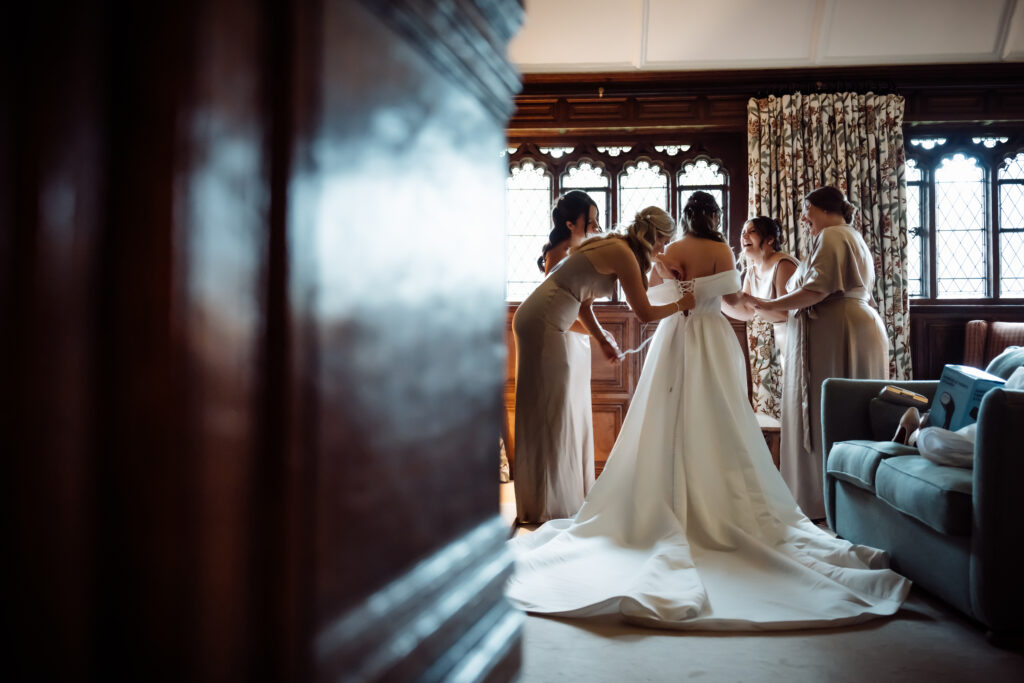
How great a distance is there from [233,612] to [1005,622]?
2230mm

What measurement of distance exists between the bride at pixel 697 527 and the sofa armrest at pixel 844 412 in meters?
0.26

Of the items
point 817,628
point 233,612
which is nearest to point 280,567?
point 233,612

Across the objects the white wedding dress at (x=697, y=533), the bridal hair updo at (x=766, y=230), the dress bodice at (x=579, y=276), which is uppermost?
the bridal hair updo at (x=766, y=230)

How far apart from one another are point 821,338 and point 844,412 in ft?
2.87

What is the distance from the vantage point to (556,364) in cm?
354

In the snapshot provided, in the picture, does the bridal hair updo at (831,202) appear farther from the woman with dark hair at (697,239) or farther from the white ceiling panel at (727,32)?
the white ceiling panel at (727,32)

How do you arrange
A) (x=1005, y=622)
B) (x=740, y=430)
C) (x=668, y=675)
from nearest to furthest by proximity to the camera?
(x=668, y=675)
(x=1005, y=622)
(x=740, y=430)

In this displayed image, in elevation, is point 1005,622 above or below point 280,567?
Answer: below

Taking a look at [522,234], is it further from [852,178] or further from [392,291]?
[392,291]

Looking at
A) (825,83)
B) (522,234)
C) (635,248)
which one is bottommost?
(635,248)

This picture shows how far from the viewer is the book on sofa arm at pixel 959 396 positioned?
7.57 ft

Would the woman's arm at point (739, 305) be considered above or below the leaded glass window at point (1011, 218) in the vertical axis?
below

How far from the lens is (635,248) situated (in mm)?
3586

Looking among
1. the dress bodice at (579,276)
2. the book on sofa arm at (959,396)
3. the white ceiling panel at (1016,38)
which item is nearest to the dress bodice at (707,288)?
the dress bodice at (579,276)
